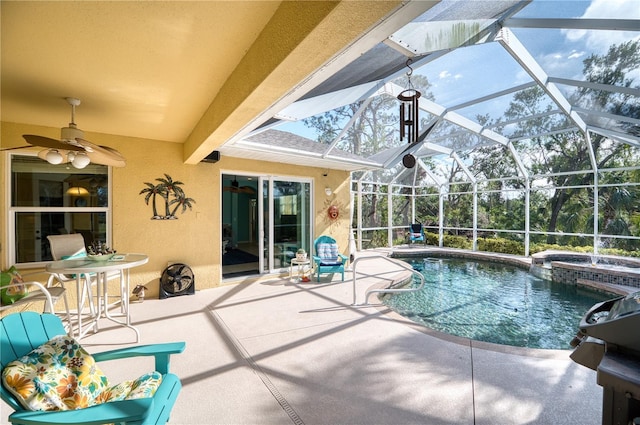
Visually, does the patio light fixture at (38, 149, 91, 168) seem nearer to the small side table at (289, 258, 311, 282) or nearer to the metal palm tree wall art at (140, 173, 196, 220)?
the metal palm tree wall art at (140, 173, 196, 220)

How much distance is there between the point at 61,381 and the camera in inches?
61.7

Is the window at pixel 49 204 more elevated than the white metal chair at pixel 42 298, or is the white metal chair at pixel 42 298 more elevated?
the window at pixel 49 204

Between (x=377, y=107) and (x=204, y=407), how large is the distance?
20.4 feet

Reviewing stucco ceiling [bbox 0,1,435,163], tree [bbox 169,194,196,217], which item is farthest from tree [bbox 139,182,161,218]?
stucco ceiling [bbox 0,1,435,163]

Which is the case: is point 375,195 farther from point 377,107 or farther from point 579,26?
point 579,26

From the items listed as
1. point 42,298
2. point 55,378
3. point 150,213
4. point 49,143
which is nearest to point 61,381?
point 55,378

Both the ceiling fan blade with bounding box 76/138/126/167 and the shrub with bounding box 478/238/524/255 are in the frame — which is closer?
the ceiling fan blade with bounding box 76/138/126/167

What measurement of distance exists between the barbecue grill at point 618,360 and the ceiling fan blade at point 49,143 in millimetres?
4530

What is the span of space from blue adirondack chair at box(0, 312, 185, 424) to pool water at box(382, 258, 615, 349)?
12.7ft

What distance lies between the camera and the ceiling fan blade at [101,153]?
3086 mm

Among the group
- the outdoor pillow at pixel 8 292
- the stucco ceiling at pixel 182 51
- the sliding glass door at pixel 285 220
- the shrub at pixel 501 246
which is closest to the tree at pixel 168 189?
the stucco ceiling at pixel 182 51

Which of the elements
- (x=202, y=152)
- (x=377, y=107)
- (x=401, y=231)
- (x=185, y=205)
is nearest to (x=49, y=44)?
(x=202, y=152)

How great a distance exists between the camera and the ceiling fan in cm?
298

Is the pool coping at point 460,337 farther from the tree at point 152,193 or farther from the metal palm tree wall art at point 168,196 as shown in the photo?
the tree at point 152,193
